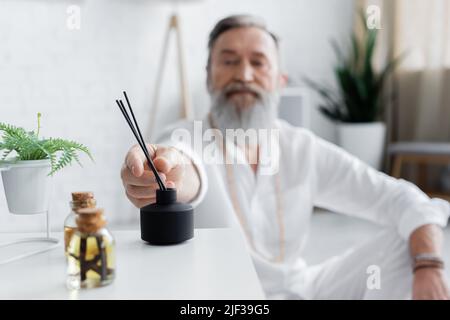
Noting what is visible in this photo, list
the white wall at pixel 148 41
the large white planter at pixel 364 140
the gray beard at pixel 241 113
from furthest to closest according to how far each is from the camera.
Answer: the large white planter at pixel 364 140 → the white wall at pixel 148 41 → the gray beard at pixel 241 113

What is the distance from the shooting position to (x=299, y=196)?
3.77ft

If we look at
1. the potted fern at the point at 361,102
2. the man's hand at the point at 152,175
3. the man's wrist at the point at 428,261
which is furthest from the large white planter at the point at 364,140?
the man's hand at the point at 152,175

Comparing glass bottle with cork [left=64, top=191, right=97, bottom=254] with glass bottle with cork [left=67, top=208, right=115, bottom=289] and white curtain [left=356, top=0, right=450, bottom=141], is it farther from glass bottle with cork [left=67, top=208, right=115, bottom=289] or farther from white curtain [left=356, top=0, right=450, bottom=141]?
white curtain [left=356, top=0, right=450, bottom=141]

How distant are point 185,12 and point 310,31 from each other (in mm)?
700

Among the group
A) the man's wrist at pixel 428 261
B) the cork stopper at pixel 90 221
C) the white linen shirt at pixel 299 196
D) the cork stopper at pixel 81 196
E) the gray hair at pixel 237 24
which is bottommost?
the man's wrist at pixel 428 261

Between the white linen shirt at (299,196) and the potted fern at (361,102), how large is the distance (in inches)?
61.0

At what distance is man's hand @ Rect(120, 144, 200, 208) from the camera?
53 cm

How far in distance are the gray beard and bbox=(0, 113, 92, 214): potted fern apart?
640 mm

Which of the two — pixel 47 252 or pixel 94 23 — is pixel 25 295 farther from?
pixel 94 23

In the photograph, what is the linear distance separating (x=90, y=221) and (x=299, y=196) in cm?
79

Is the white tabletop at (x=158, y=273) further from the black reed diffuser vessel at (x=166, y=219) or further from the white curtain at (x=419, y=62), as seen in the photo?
the white curtain at (x=419, y=62)

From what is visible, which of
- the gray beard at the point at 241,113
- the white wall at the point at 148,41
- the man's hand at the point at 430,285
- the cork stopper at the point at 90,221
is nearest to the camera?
the cork stopper at the point at 90,221

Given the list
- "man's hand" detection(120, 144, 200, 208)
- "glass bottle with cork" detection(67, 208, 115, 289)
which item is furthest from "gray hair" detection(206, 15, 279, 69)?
"glass bottle with cork" detection(67, 208, 115, 289)

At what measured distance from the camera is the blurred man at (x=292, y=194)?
996 mm
